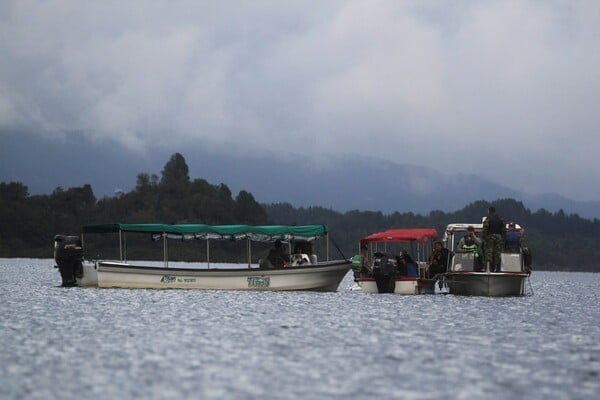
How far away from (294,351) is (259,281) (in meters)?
25.2

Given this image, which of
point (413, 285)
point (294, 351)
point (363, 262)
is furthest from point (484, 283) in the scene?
point (294, 351)

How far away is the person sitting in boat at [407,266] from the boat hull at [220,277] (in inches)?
109

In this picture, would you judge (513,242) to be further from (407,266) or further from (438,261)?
(407,266)

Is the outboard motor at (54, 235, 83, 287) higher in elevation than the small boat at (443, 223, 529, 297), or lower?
higher

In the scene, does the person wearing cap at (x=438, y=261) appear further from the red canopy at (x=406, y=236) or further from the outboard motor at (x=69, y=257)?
the outboard motor at (x=69, y=257)

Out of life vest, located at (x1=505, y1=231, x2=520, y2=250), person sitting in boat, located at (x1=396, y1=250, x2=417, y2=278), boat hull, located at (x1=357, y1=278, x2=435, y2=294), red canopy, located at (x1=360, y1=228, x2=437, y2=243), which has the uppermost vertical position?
red canopy, located at (x1=360, y1=228, x2=437, y2=243)

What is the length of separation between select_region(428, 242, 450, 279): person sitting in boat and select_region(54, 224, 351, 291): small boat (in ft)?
14.0

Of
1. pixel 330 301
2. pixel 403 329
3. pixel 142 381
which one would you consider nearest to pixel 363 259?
pixel 330 301

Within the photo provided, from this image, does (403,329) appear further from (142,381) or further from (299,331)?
(142,381)

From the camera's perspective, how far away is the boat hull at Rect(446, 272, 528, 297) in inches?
1879

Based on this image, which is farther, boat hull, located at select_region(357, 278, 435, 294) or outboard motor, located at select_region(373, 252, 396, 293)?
outboard motor, located at select_region(373, 252, 396, 293)

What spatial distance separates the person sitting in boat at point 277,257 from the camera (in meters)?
52.0

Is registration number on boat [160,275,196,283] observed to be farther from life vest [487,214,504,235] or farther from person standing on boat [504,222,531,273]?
person standing on boat [504,222,531,273]

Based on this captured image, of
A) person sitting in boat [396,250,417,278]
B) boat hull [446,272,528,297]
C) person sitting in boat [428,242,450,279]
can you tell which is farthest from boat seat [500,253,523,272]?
person sitting in boat [396,250,417,278]
